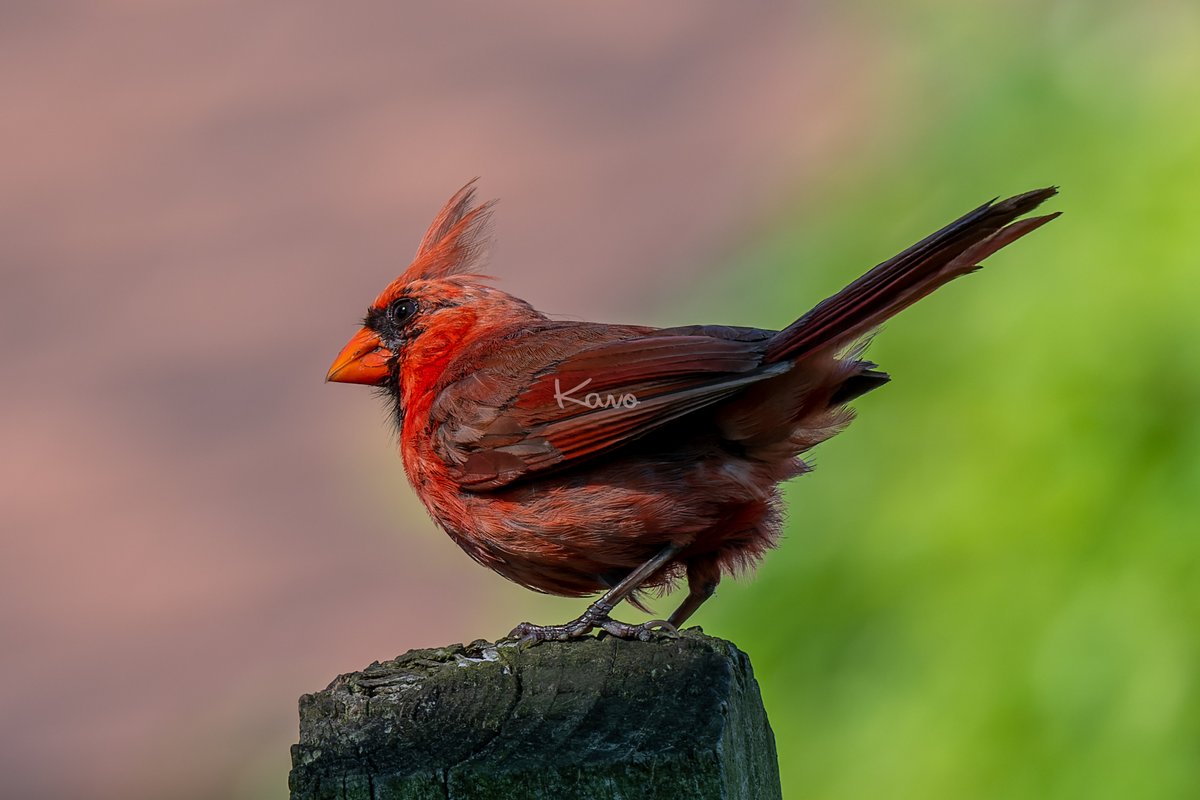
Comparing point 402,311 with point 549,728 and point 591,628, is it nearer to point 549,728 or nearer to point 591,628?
point 591,628

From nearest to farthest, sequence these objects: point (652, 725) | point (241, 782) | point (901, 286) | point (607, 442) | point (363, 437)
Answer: point (652, 725)
point (901, 286)
point (607, 442)
point (241, 782)
point (363, 437)

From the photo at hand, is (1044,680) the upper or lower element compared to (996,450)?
lower

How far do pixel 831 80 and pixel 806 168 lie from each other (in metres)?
3.27

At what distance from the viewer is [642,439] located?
3.59m

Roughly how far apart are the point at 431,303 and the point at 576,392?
968 millimetres

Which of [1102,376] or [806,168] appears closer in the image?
[1102,376]

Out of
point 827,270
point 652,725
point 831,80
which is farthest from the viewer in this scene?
point 831,80

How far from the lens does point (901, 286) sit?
10.6 ft

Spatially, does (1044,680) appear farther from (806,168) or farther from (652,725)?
(806,168)

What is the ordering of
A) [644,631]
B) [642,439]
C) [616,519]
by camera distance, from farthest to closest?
1. [642,439]
2. [616,519]
3. [644,631]

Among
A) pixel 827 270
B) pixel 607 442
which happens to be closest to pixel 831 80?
pixel 827 270

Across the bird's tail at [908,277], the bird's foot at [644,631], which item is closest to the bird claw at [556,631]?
the bird's foot at [644,631]

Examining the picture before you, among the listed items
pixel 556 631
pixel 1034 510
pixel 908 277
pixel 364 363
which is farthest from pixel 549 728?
pixel 364 363

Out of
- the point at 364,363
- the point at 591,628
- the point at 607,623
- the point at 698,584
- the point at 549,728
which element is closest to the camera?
the point at 549,728
